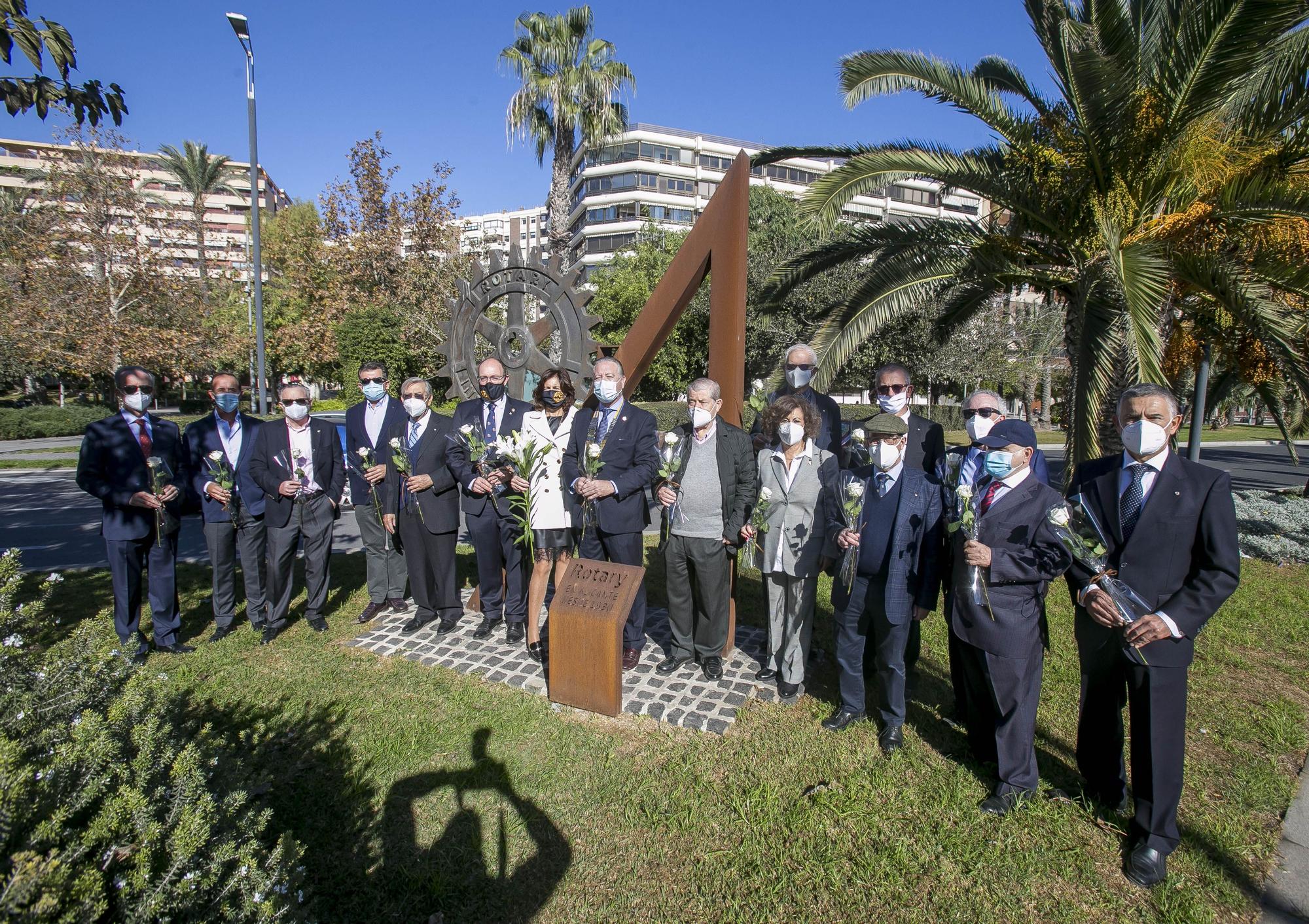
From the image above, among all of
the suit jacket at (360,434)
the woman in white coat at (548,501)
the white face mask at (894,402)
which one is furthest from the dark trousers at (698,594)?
the suit jacket at (360,434)

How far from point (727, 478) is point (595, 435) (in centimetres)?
112

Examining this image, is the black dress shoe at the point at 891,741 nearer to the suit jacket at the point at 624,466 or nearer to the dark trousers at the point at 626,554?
the dark trousers at the point at 626,554

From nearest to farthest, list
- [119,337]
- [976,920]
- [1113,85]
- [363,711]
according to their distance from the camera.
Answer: [976,920] < [363,711] < [1113,85] < [119,337]

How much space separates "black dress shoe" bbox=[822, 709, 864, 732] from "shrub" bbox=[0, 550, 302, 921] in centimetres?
316

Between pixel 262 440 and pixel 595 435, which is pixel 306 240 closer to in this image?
pixel 262 440

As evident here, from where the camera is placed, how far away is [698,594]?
203 inches

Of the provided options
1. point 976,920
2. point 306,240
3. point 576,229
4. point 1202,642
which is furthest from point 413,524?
point 576,229

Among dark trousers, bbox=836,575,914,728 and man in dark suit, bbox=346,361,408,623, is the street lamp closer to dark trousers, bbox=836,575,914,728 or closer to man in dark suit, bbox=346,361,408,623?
man in dark suit, bbox=346,361,408,623

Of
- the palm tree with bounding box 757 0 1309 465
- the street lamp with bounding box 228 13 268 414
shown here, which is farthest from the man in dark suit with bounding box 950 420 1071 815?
the street lamp with bounding box 228 13 268 414

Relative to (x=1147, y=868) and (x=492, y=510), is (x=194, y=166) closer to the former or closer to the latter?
(x=492, y=510)

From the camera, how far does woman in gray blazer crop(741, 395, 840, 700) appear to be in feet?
15.0

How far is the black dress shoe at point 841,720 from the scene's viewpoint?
14.1ft

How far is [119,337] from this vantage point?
1752 cm

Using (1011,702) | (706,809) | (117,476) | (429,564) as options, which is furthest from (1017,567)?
(117,476)
